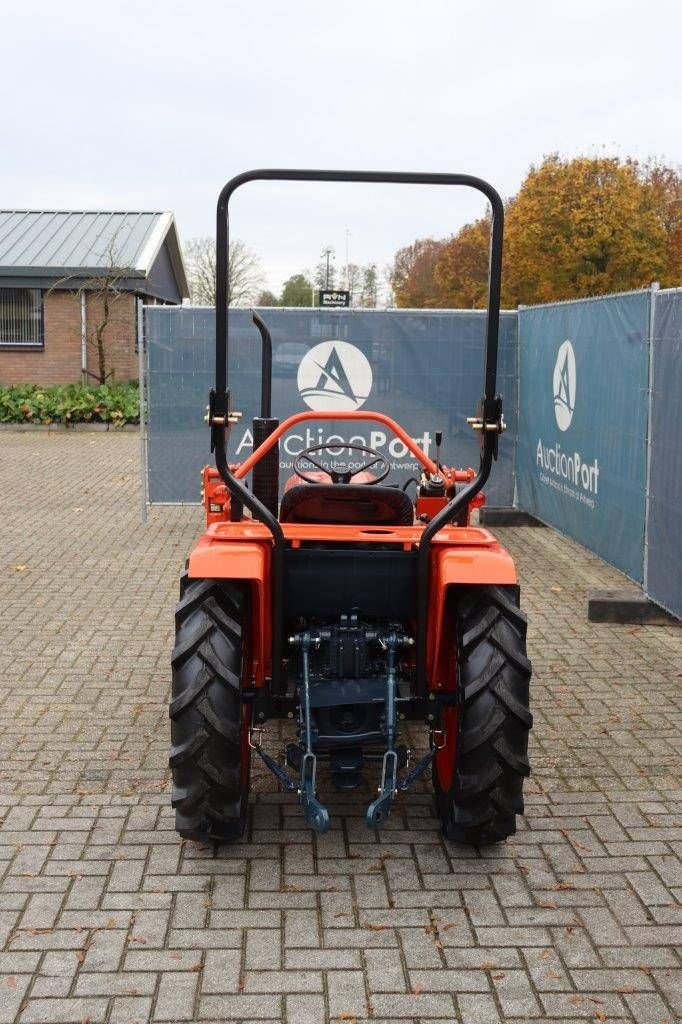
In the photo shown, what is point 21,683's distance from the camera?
6.23 metres

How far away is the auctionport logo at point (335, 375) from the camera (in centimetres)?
1162

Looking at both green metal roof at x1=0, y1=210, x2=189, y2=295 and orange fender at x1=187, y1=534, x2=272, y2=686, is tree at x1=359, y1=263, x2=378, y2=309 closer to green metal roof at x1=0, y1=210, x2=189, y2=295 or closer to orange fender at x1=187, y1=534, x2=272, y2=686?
Result: green metal roof at x1=0, y1=210, x2=189, y2=295

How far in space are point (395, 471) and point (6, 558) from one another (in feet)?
14.0

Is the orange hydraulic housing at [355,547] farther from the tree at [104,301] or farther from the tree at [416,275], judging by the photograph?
the tree at [416,275]

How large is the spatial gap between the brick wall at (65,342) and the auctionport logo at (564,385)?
19.0 metres

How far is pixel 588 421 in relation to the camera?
9461mm

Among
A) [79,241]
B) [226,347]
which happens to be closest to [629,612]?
[226,347]

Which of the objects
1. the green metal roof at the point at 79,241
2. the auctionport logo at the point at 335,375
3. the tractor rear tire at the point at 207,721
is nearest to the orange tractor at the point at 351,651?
the tractor rear tire at the point at 207,721

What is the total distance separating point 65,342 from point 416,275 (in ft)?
132

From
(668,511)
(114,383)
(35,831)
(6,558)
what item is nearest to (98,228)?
(114,383)

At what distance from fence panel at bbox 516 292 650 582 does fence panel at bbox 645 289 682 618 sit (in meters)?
0.25

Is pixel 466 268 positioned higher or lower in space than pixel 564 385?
higher

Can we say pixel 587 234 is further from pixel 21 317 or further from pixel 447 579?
pixel 447 579

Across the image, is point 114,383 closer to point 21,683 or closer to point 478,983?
point 21,683
